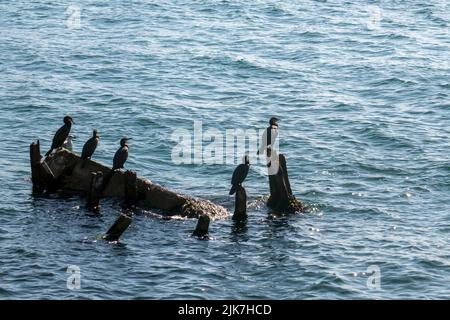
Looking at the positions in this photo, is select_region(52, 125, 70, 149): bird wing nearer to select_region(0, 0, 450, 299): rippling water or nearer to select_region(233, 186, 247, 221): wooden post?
select_region(0, 0, 450, 299): rippling water

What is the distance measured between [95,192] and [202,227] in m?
4.46

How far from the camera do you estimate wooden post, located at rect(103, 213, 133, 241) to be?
111ft

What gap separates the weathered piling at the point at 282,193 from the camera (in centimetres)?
3766

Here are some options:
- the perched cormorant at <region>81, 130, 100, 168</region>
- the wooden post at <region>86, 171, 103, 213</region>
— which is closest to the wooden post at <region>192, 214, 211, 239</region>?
the wooden post at <region>86, 171, 103, 213</region>

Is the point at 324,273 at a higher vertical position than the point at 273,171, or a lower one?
lower

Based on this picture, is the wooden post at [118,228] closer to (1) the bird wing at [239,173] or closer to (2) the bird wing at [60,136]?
(1) the bird wing at [239,173]

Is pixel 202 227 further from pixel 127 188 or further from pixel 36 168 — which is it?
pixel 36 168

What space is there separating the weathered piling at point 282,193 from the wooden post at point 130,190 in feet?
16.6

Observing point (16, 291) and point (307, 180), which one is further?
point (307, 180)

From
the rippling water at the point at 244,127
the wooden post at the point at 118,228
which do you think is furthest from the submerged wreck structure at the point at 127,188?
the wooden post at the point at 118,228
